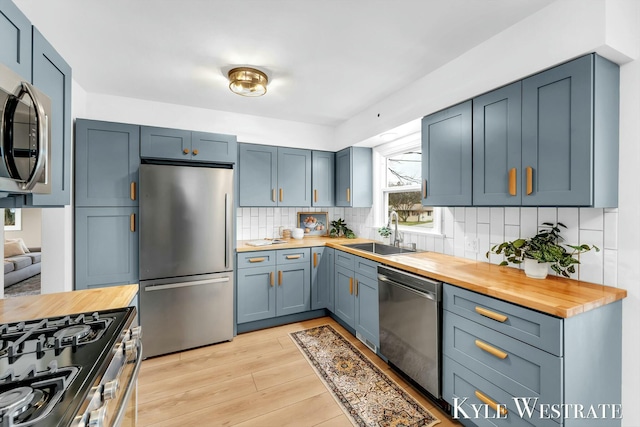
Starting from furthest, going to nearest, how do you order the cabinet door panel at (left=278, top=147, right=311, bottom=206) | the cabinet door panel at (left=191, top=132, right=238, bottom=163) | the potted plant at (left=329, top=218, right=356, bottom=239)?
the potted plant at (left=329, top=218, right=356, bottom=239) → the cabinet door panel at (left=278, top=147, right=311, bottom=206) → the cabinet door panel at (left=191, top=132, right=238, bottom=163)

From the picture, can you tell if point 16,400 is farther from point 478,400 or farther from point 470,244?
point 470,244

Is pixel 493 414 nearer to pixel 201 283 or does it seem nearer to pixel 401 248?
pixel 401 248

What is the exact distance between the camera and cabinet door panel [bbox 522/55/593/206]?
4.67ft

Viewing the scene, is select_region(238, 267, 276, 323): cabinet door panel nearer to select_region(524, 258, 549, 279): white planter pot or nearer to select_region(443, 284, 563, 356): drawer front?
select_region(443, 284, 563, 356): drawer front

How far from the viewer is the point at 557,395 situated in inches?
49.7

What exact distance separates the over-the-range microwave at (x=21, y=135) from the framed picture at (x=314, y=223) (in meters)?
3.03

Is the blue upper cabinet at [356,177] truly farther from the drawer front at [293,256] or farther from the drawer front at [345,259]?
the drawer front at [293,256]

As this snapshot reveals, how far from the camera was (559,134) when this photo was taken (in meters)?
1.52

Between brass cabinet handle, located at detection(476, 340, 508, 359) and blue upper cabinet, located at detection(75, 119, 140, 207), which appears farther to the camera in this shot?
blue upper cabinet, located at detection(75, 119, 140, 207)

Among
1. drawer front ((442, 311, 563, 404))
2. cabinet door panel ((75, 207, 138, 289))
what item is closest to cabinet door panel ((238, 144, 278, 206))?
cabinet door panel ((75, 207, 138, 289))

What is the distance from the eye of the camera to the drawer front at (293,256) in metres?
3.18

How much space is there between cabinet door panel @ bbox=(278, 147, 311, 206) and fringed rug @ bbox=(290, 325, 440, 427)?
1628 millimetres

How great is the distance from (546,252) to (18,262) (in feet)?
21.5

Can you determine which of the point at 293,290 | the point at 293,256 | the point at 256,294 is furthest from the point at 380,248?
the point at 256,294
